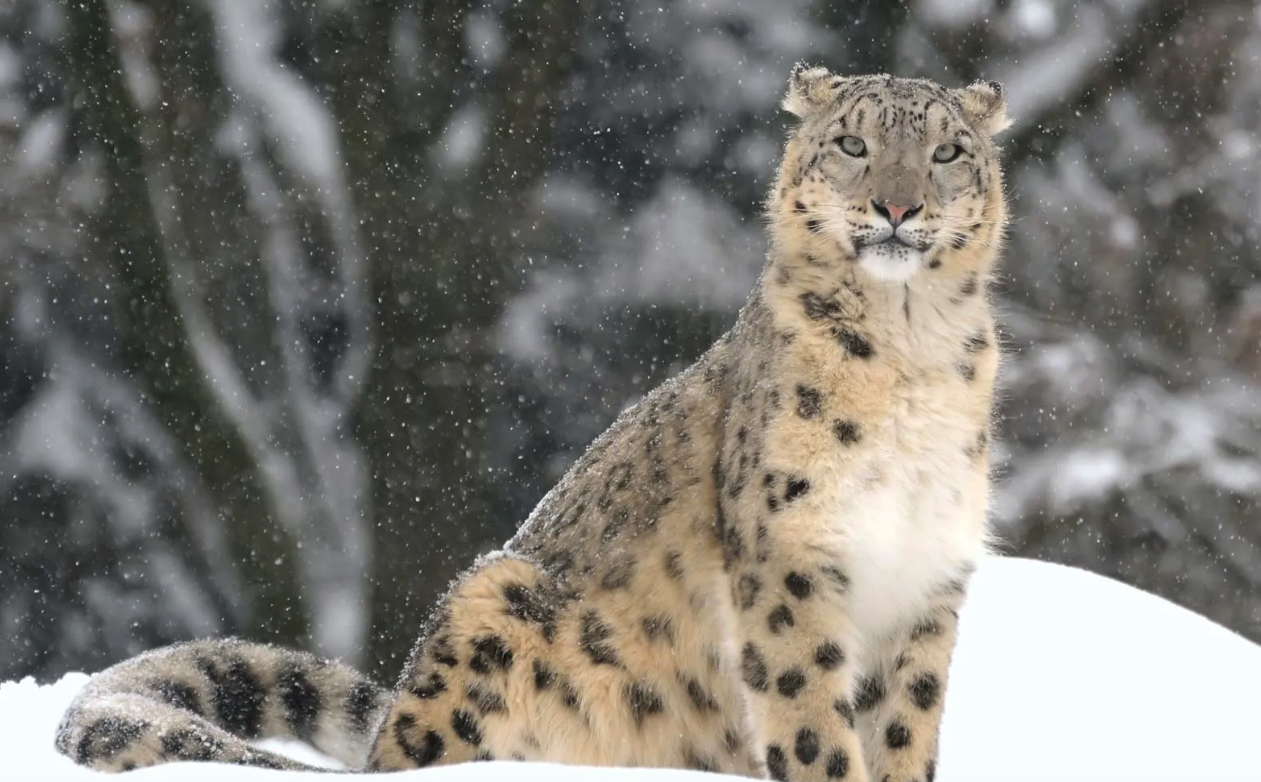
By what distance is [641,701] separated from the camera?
21.8 feet

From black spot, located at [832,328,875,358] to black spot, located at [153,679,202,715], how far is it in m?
2.46

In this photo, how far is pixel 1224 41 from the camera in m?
13.7

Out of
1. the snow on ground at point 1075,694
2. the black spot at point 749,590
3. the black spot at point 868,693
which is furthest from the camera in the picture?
the snow on ground at point 1075,694

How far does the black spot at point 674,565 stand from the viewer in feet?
21.7

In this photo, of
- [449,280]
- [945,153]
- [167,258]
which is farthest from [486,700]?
[167,258]

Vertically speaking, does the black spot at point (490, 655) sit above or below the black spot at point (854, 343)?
below

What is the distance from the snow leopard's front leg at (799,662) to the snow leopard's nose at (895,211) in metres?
0.98

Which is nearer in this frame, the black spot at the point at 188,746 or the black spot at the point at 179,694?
the black spot at the point at 188,746

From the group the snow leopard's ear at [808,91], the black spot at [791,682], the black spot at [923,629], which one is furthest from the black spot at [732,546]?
the snow leopard's ear at [808,91]

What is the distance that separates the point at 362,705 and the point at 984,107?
2878mm

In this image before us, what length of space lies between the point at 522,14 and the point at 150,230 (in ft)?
8.36

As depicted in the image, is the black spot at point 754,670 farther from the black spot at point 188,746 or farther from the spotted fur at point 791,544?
the black spot at point 188,746

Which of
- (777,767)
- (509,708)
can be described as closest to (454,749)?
(509,708)

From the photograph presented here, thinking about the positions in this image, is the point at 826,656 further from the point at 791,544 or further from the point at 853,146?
the point at 853,146
